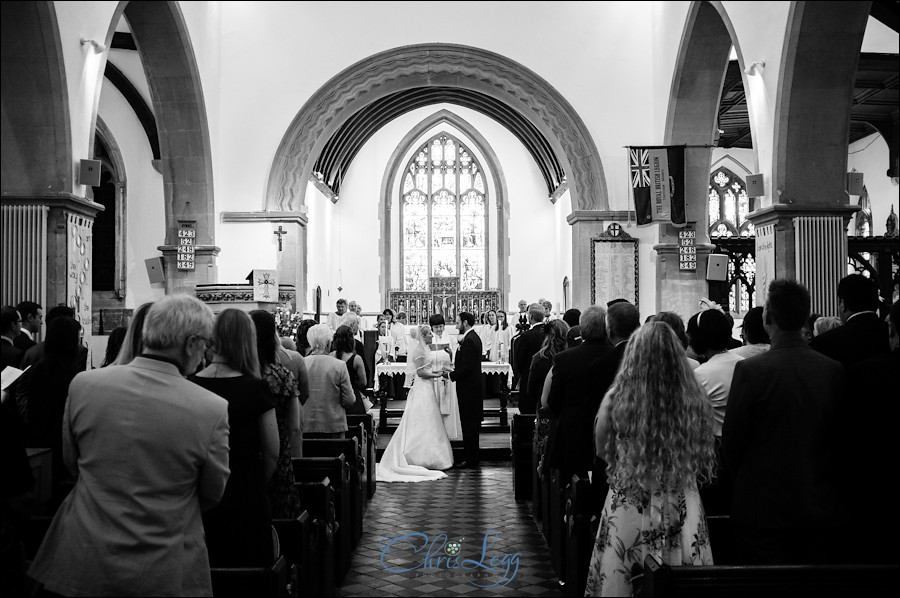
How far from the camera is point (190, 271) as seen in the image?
492 inches

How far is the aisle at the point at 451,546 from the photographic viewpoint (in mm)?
4758

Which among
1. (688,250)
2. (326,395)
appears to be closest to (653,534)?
(326,395)

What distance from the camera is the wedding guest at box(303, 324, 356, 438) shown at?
5945 millimetres

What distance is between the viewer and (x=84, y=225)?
8375 millimetres

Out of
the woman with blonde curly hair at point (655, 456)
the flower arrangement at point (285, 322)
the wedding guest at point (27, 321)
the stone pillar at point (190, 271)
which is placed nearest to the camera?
the woman with blonde curly hair at point (655, 456)

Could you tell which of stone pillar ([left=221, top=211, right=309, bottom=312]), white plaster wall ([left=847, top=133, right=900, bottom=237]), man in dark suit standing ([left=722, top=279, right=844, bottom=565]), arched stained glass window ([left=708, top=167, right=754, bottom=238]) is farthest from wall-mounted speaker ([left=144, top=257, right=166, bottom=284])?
arched stained glass window ([left=708, top=167, right=754, bottom=238])

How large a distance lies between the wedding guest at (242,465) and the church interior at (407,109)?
178 cm

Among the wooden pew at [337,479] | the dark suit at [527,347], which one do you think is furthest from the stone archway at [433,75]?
the wooden pew at [337,479]

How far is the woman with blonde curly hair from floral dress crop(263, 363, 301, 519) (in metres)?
1.32

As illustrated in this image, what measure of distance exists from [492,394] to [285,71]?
599cm

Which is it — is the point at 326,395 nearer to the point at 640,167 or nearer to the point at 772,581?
the point at 772,581

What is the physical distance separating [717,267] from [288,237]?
20.6 ft

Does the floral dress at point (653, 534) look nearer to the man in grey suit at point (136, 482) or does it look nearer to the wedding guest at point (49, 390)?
the man in grey suit at point (136, 482)

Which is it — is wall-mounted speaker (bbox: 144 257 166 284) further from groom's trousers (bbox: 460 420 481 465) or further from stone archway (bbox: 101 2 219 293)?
groom's trousers (bbox: 460 420 481 465)
